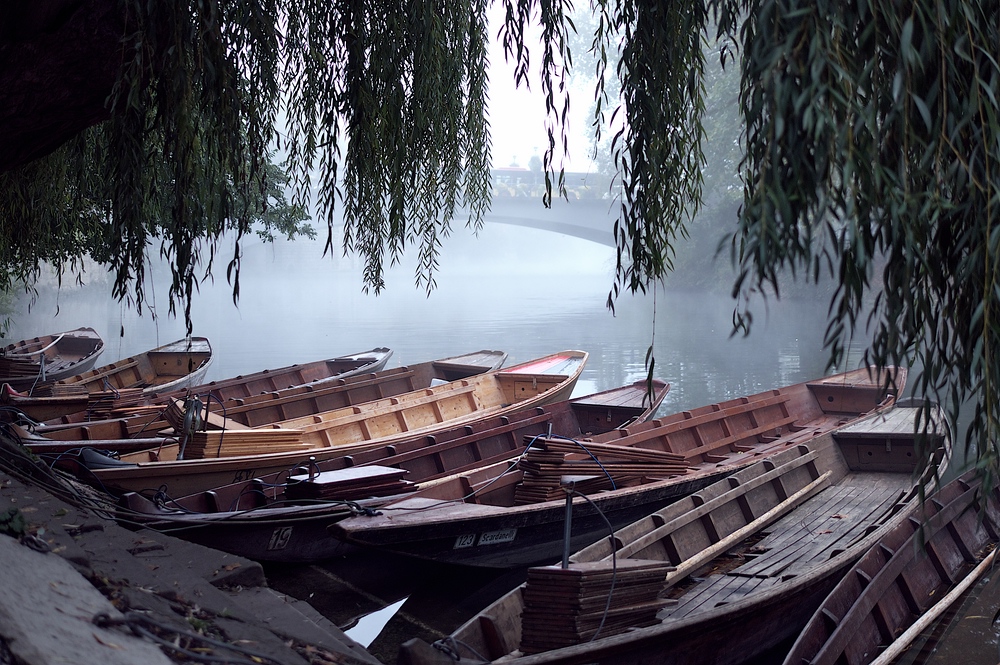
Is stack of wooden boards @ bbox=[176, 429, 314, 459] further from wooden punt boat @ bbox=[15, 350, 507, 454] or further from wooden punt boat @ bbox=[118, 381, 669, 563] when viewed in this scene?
wooden punt boat @ bbox=[118, 381, 669, 563]

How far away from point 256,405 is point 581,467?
4868 millimetres

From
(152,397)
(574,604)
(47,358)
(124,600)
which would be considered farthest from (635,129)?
(47,358)

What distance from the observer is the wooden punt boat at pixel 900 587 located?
427 cm

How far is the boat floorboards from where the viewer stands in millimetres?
5055

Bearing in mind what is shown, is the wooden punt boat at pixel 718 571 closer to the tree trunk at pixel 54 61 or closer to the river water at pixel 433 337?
the river water at pixel 433 337

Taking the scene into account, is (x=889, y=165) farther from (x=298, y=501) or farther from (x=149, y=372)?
(x=149, y=372)

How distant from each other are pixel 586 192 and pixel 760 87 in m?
35.7

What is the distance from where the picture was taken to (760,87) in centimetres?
208

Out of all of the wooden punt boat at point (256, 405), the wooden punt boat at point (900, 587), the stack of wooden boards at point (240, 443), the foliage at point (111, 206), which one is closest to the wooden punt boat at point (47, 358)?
the wooden punt boat at point (256, 405)

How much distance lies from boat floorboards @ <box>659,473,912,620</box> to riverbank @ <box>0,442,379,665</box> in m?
2.37

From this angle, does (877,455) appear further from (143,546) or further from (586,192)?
(586,192)

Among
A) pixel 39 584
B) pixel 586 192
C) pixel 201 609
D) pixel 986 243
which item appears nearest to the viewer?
pixel 986 243

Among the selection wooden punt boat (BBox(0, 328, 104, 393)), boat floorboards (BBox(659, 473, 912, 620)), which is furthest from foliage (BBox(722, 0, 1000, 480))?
wooden punt boat (BBox(0, 328, 104, 393))

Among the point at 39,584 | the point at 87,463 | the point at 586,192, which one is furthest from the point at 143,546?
the point at 586,192
